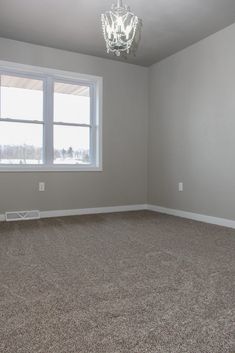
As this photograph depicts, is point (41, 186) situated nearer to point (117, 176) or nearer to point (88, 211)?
point (88, 211)

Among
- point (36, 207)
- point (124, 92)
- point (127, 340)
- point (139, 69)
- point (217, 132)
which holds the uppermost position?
point (139, 69)

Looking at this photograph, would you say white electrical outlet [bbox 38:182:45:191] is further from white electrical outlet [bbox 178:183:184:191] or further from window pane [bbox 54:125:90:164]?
white electrical outlet [bbox 178:183:184:191]

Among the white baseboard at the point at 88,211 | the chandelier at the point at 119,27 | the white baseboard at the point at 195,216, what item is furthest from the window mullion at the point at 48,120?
the chandelier at the point at 119,27

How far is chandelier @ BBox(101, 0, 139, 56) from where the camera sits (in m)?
2.30

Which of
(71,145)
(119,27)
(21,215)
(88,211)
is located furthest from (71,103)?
(119,27)

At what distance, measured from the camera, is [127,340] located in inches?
45.5

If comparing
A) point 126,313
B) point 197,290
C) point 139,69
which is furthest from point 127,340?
point 139,69

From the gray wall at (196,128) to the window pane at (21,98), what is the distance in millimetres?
1801

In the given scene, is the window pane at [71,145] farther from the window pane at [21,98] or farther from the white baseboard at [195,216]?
the white baseboard at [195,216]

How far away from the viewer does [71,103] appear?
4.30 m

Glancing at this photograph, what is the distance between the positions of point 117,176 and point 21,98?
70.9 inches

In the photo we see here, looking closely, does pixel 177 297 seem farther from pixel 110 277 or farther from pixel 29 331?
pixel 29 331

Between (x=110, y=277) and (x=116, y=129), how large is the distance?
3.05 metres

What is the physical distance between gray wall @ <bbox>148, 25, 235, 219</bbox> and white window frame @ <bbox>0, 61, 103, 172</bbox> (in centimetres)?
91
